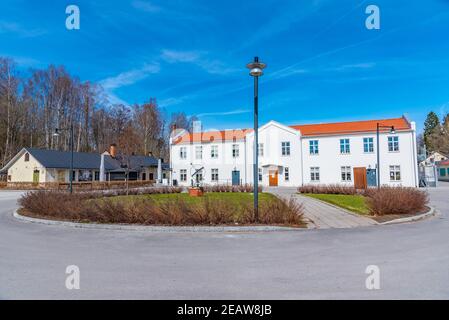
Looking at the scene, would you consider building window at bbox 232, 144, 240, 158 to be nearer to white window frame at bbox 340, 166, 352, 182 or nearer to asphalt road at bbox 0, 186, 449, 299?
white window frame at bbox 340, 166, 352, 182

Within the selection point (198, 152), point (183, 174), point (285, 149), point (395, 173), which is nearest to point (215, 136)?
point (198, 152)

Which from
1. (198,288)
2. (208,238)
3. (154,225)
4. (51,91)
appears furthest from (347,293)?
(51,91)

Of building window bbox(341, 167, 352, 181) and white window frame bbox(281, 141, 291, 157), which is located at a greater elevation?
white window frame bbox(281, 141, 291, 157)

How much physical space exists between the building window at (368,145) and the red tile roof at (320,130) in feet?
3.85

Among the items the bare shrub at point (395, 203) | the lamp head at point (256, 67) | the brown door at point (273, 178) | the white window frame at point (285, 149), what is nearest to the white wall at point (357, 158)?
the white window frame at point (285, 149)

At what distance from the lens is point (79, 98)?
55.7 m

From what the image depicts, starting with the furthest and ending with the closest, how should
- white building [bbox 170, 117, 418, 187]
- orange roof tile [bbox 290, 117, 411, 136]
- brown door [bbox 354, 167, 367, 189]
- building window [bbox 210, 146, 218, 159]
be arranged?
building window [bbox 210, 146, 218, 159] → orange roof tile [bbox 290, 117, 411, 136] → brown door [bbox 354, 167, 367, 189] → white building [bbox 170, 117, 418, 187]

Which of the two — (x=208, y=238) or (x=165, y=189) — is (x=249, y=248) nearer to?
(x=208, y=238)

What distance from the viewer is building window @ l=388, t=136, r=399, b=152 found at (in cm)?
3556

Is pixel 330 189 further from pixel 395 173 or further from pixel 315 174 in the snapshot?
pixel 395 173

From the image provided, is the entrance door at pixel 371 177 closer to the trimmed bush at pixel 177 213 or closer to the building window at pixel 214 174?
the building window at pixel 214 174

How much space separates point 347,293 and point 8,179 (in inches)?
2085

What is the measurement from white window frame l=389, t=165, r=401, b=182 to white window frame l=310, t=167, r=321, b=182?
26.9 feet

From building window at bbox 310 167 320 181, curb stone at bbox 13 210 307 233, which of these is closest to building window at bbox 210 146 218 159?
building window at bbox 310 167 320 181
